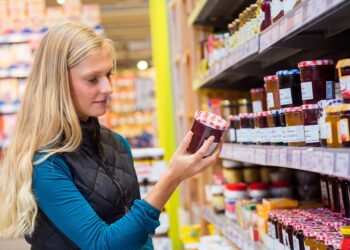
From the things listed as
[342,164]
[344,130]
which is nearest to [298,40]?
[344,130]

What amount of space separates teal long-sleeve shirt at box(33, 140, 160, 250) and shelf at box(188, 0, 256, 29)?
5.89 ft

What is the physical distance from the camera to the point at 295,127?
6.16 feet

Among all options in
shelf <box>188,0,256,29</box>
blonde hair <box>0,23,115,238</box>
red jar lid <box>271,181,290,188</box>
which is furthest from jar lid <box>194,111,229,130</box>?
shelf <box>188,0,256,29</box>

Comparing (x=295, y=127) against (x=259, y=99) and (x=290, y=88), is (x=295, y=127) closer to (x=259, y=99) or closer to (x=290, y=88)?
(x=290, y=88)

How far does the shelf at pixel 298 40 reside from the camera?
1587 millimetres

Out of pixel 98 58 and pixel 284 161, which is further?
pixel 98 58

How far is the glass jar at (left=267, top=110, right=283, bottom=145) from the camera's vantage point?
6.79 ft

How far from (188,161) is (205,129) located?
0.11 m

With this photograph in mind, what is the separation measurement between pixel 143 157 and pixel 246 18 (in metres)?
2.14

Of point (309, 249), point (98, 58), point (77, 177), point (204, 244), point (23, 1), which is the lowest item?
point (204, 244)

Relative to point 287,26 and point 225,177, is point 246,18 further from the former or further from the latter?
point 225,177

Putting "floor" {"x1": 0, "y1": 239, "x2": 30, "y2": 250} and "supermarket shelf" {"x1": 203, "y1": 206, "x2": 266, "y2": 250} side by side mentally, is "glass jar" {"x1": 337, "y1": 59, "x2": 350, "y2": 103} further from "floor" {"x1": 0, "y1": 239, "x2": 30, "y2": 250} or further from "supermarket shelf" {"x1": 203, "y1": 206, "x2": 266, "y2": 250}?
"floor" {"x1": 0, "y1": 239, "x2": 30, "y2": 250}

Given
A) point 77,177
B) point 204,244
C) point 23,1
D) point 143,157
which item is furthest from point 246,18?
point 23,1

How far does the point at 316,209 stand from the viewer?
2.23 metres
